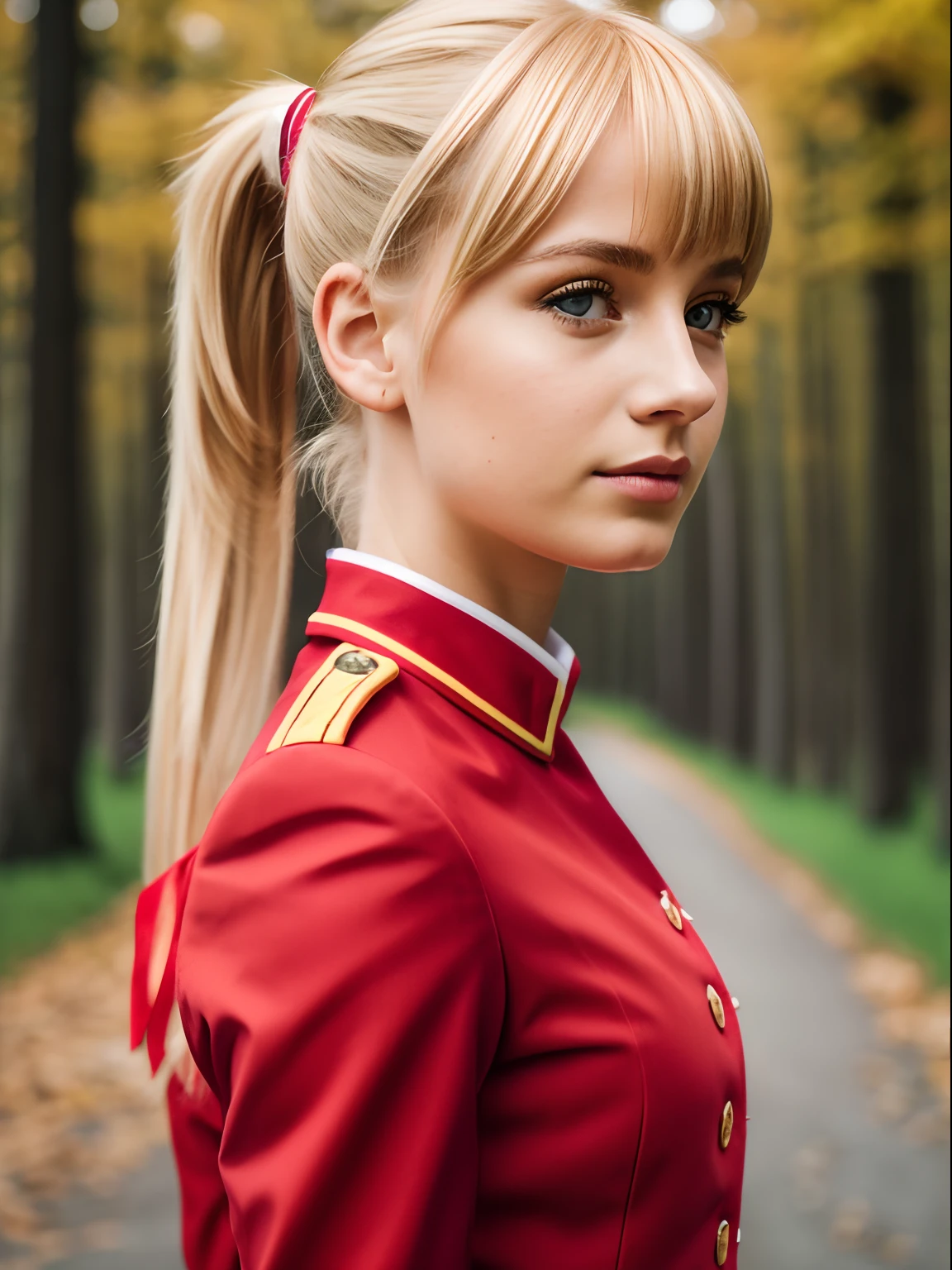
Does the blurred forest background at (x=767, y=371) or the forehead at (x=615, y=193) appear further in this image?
the blurred forest background at (x=767, y=371)

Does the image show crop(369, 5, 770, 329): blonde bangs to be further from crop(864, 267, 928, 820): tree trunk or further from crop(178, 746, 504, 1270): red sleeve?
crop(864, 267, 928, 820): tree trunk

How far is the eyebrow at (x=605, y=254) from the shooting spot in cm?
84

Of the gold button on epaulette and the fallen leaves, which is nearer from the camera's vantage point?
the gold button on epaulette

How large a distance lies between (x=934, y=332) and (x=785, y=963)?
10.4 feet

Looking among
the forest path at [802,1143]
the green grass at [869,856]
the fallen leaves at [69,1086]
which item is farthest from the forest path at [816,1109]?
the fallen leaves at [69,1086]

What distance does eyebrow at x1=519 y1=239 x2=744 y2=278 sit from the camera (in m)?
0.84

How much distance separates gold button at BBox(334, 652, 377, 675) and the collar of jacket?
2 centimetres

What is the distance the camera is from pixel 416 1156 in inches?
28.4

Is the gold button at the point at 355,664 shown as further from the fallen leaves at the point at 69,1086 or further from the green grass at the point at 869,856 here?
the green grass at the point at 869,856

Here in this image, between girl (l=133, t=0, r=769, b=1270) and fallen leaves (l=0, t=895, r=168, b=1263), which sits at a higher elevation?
girl (l=133, t=0, r=769, b=1270)

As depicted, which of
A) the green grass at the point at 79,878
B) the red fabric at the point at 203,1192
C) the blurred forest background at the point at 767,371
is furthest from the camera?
the blurred forest background at the point at 767,371

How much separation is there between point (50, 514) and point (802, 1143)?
3484 millimetres

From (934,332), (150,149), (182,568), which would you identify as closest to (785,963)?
(934,332)

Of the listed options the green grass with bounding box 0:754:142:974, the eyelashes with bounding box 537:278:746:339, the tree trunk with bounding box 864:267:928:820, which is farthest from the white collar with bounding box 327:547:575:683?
→ the tree trunk with bounding box 864:267:928:820
